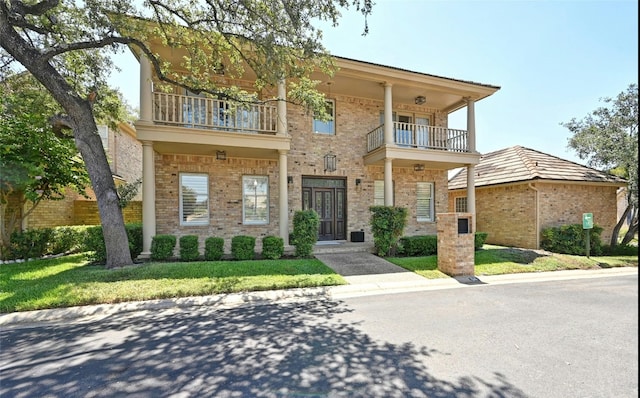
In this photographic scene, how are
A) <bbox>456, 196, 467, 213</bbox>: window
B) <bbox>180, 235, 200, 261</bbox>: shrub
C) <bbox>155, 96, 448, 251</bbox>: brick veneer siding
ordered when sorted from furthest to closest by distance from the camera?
<bbox>456, 196, 467, 213</bbox>: window → <bbox>155, 96, 448, 251</bbox>: brick veneer siding → <bbox>180, 235, 200, 261</bbox>: shrub

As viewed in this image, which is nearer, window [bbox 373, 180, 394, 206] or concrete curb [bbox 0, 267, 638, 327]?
concrete curb [bbox 0, 267, 638, 327]

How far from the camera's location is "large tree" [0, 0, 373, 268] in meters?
6.66

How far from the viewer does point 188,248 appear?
8336mm

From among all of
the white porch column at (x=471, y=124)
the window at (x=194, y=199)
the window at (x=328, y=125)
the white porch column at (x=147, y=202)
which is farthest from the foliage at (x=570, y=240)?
the white porch column at (x=147, y=202)

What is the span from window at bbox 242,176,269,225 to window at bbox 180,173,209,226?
1.34 m

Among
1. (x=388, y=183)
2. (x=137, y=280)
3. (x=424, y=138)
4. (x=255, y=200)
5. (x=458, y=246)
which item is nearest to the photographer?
(x=137, y=280)

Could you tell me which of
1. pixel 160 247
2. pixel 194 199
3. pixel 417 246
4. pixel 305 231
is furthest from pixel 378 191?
pixel 160 247

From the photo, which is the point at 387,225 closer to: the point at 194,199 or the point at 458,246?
the point at 458,246

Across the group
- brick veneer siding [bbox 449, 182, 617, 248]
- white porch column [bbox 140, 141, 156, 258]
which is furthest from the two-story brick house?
brick veneer siding [bbox 449, 182, 617, 248]

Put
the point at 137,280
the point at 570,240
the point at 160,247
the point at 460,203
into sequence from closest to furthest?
the point at 137,280, the point at 160,247, the point at 570,240, the point at 460,203

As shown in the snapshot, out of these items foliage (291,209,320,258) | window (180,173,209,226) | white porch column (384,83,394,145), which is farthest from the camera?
white porch column (384,83,394,145)

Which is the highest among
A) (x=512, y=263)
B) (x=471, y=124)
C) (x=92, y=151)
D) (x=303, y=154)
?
(x=471, y=124)

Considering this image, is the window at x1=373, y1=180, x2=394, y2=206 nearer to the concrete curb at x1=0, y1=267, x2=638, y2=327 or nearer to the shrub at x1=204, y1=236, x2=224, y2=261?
the concrete curb at x1=0, y1=267, x2=638, y2=327

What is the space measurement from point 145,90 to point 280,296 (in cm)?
714
